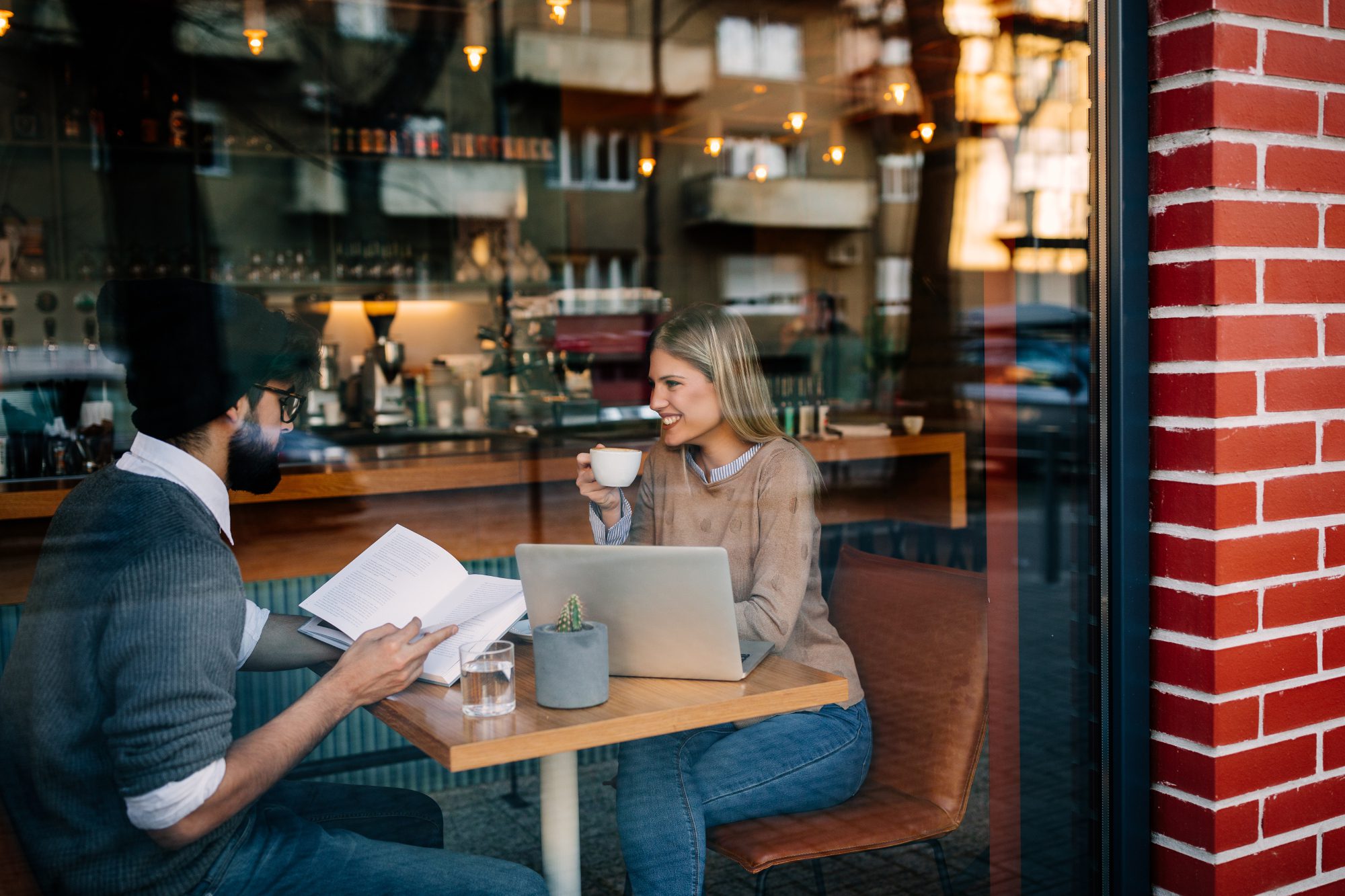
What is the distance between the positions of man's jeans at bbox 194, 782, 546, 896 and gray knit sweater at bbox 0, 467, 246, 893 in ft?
0.17

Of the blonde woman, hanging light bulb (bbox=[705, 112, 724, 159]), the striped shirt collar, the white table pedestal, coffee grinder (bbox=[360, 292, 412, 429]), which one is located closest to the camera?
the white table pedestal

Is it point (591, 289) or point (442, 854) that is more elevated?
point (591, 289)

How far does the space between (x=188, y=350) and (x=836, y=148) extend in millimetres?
7718

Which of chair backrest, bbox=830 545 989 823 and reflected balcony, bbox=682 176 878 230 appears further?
reflected balcony, bbox=682 176 878 230

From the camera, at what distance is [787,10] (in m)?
8.11

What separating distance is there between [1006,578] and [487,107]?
5764mm

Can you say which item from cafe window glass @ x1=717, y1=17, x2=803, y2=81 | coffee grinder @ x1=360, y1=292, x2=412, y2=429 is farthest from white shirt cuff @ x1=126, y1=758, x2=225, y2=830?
cafe window glass @ x1=717, y1=17, x2=803, y2=81

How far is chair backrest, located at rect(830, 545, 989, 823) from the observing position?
218 cm

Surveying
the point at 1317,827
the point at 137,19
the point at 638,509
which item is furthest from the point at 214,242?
the point at 1317,827

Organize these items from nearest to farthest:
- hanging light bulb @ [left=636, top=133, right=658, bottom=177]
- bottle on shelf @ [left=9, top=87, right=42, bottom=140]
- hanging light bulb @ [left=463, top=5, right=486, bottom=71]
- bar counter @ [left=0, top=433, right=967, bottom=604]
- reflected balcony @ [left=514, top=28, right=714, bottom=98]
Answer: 1. bar counter @ [left=0, top=433, right=967, bottom=604]
2. bottle on shelf @ [left=9, top=87, right=42, bottom=140]
3. hanging light bulb @ [left=463, top=5, right=486, bottom=71]
4. reflected balcony @ [left=514, top=28, right=714, bottom=98]
5. hanging light bulb @ [left=636, top=133, right=658, bottom=177]

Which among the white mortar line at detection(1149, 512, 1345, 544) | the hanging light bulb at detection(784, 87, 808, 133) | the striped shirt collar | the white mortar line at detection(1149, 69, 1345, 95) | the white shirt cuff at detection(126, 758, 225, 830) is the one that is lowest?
the white shirt cuff at detection(126, 758, 225, 830)

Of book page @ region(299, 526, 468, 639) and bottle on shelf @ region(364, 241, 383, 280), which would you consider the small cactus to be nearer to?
book page @ region(299, 526, 468, 639)

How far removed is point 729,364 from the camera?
2496 millimetres

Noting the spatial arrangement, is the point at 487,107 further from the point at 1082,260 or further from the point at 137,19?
the point at 1082,260
